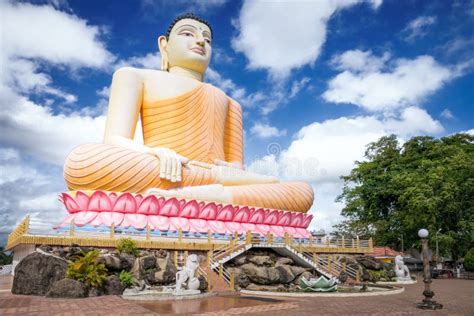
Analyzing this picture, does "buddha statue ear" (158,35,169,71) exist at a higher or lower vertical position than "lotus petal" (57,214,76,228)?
higher

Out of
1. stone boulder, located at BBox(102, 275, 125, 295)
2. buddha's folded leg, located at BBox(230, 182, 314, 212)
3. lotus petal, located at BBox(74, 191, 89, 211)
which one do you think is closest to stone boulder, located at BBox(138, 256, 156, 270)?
stone boulder, located at BBox(102, 275, 125, 295)

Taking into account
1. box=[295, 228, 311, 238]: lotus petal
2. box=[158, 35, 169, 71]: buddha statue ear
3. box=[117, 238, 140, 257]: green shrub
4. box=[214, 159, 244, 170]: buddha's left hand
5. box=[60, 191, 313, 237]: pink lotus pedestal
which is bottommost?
box=[117, 238, 140, 257]: green shrub

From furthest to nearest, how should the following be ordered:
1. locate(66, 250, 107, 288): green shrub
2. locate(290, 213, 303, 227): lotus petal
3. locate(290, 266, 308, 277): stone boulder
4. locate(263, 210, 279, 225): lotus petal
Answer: locate(290, 213, 303, 227): lotus petal
locate(263, 210, 279, 225): lotus petal
locate(290, 266, 308, 277): stone boulder
locate(66, 250, 107, 288): green shrub

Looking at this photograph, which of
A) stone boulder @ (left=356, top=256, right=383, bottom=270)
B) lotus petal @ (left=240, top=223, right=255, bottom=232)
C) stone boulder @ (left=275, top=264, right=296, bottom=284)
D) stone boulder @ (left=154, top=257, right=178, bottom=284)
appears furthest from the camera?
lotus petal @ (left=240, top=223, right=255, bottom=232)

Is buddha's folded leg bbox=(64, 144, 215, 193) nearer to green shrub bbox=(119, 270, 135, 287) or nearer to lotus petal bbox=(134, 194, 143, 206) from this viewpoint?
lotus petal bbox=(134, 194, 143, 206)

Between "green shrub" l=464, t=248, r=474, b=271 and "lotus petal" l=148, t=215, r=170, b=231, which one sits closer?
"lotus petal" l=148, t=215, r=170, b=231

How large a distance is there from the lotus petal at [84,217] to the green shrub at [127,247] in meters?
2.78

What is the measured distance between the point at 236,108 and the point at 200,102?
3.28 m

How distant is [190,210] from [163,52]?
390 inches

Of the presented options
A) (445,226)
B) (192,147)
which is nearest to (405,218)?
(445,226)

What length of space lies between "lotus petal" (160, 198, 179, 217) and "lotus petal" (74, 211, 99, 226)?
8.15 ft

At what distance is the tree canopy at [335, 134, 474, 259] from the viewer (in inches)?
878

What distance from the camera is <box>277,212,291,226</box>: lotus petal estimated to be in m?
19.6

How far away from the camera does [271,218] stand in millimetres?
19188
